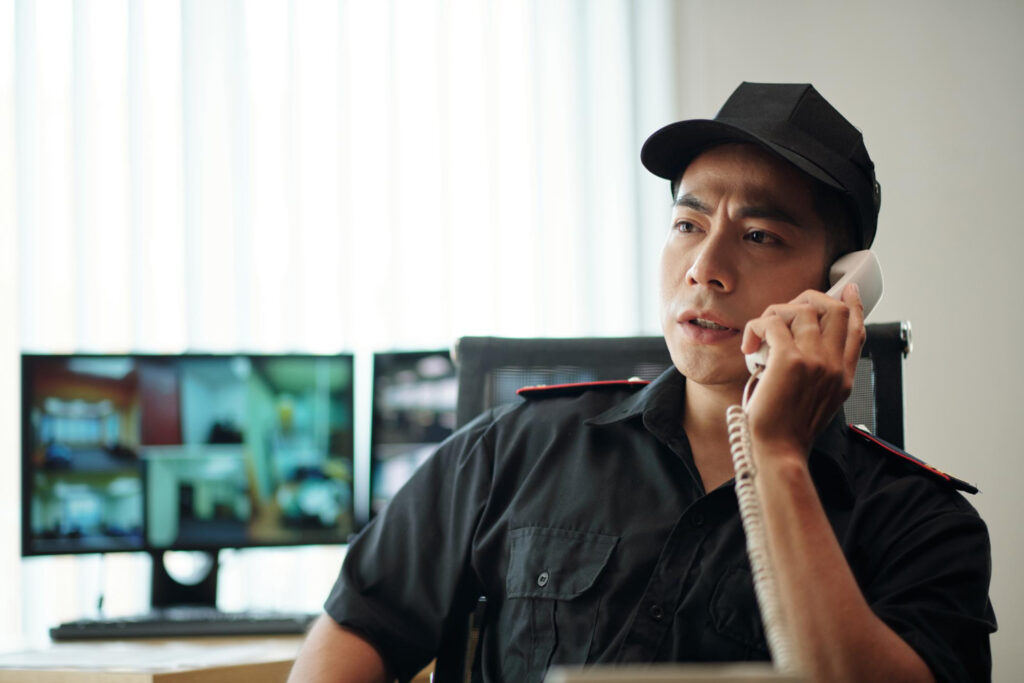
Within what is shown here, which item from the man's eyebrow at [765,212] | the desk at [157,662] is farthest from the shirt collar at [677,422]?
the desk at [157,662]

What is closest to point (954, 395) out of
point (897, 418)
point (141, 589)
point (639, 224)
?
point (639, 224)

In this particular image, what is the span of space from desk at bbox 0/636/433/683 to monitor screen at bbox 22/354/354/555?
0.28 m

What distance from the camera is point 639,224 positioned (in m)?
2.82

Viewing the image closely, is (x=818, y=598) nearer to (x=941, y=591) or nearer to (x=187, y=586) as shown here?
(x=941, y=591)

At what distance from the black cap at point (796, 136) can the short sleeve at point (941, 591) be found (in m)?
0.40

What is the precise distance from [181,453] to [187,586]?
0.88 feet

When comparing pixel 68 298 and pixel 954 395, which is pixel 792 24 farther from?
→ pixel 68 298

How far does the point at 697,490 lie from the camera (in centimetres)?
117

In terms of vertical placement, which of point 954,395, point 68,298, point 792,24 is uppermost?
point 792,24

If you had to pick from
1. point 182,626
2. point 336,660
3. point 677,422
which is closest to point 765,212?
point 677,422

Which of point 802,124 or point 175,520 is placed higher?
point 802,124

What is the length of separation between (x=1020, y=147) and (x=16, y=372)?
2.70 m

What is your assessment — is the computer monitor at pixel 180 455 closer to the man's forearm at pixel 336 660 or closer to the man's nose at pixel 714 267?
the man's forearm at pixel 336 660

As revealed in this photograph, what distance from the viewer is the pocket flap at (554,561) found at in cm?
A: 113
